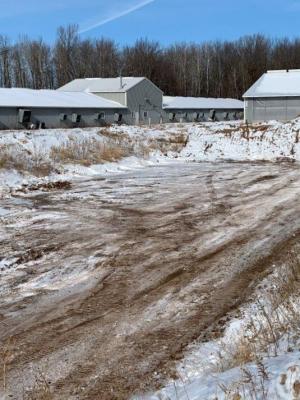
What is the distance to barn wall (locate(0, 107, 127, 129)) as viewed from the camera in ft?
133

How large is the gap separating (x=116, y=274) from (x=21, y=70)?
92.1 meters

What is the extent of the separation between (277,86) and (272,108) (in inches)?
113

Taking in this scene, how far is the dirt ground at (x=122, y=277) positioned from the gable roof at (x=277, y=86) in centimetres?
3193

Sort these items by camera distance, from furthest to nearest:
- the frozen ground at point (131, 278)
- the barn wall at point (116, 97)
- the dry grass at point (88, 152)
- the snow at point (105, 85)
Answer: the snow at point (105, 85) < the barn wall at point (116, 97) < the dry grass at point (88, 152) < the frozen ground at point (131, 278)

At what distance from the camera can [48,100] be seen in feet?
150

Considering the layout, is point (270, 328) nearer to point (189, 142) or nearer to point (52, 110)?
point (189, 142)

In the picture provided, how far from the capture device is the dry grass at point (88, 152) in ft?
73.7

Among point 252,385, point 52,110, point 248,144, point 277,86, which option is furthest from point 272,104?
point 252,385

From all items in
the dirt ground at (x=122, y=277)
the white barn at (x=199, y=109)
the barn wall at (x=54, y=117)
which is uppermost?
the white barn at (x=199, y=109)

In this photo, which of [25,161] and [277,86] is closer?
[25,161]

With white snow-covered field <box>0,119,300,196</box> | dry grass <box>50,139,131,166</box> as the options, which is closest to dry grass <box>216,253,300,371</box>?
white snow-covered field <box>0,119,300,196</box>

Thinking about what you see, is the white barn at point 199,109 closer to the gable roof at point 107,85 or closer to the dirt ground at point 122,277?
the gable roof at point 107,85

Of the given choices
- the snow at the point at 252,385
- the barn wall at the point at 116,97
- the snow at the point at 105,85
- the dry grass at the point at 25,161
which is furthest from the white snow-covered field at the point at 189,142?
the snow at the point at 105,85

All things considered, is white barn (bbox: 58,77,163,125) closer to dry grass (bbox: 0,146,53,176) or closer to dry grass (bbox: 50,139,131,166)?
dry grass (bbox: 50,139,131,166)
